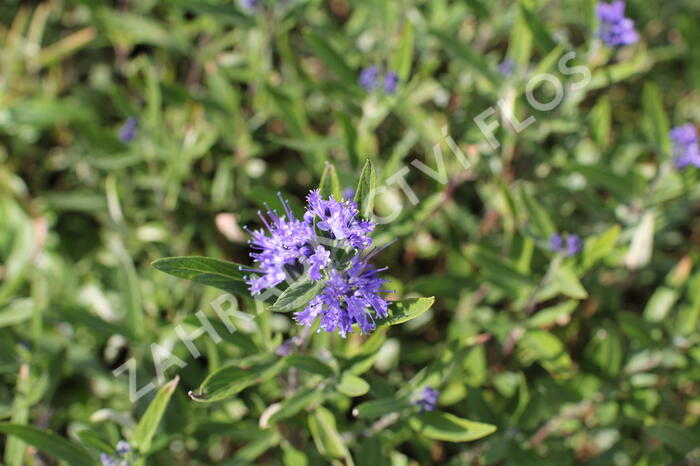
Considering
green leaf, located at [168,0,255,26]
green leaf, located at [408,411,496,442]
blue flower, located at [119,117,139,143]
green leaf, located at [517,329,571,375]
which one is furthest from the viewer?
blue flower, located at [119,117,139,143]

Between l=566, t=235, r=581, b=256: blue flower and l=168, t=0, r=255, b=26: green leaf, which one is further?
l=168, t=0, r=255, b=26: green leaf

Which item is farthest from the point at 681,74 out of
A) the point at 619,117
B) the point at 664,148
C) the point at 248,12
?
the point at 248,12

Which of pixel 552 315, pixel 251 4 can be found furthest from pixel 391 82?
pixel 552 315

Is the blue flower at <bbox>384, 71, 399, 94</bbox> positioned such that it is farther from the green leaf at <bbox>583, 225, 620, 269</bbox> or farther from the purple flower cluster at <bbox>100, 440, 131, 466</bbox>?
the purple flower cluster at <bbox>100, 440, 131, 466</bbox>

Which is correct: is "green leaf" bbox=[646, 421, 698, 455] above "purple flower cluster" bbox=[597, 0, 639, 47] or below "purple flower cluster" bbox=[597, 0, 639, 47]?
below

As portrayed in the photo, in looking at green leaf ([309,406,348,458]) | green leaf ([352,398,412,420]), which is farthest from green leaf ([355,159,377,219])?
green leaf ([309,406,348,458])

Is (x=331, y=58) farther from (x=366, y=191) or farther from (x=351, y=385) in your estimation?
(x=351, y=385)

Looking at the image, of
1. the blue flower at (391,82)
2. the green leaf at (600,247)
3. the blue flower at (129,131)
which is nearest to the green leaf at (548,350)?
the green leaf at (600,247)
